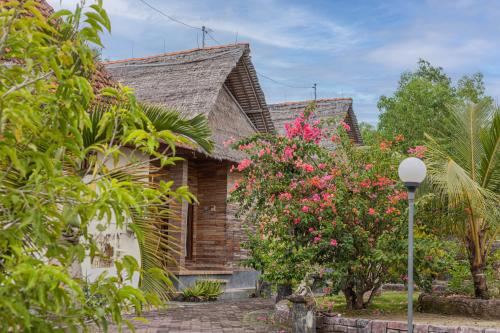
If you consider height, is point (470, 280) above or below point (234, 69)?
below

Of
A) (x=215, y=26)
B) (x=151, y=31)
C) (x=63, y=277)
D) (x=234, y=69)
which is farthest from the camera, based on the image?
(x=215, y=26)

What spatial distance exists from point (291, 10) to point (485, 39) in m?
5.00

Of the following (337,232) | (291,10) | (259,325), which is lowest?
(259,325)

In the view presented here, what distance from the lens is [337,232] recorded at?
33.0 feet

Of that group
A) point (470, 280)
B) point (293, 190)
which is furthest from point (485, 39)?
point (293, 190)

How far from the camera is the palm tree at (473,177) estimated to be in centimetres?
1000

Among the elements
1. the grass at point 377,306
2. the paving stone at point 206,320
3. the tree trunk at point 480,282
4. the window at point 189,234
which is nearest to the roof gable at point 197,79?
the window at point 189,234

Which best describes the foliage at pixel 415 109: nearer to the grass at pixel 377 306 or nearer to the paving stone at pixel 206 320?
the grass at pixel 377 306

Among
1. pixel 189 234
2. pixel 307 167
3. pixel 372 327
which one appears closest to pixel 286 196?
pixel 307 167

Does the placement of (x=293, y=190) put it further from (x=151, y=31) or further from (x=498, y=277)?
(x=151, y=31)

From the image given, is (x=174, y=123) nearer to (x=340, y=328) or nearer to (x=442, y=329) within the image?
(x=340, y=328)

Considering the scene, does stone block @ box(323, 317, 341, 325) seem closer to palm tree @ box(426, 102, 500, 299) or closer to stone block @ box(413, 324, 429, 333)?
stone block @ box(413, 324, 429, 333)

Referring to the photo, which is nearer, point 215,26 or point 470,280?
point 470,280

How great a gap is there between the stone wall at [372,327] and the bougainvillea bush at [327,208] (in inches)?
25.1
